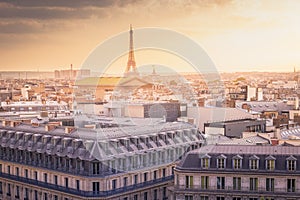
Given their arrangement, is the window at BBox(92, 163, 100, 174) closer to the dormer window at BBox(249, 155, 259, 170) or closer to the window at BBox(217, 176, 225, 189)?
the window at BBox(217, 176, 225, 189)

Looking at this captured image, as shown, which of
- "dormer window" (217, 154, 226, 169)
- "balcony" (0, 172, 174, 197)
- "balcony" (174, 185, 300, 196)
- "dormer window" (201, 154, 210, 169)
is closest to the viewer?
"balcony" (174, 185, 300, 196)

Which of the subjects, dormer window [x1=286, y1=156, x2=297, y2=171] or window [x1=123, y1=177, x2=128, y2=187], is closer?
dormer window [x1=286, y1=156, x2=297, y2=171]

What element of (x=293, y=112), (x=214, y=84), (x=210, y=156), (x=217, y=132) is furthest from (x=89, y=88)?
(x=210, y=156)

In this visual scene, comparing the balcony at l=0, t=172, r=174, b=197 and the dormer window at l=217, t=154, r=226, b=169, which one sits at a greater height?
the dormer window at l=217, t=154, r=226, b=169

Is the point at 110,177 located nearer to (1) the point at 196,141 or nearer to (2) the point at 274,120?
(1) the point at 196,141

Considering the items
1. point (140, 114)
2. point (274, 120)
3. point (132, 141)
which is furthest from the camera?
point (274, 120)

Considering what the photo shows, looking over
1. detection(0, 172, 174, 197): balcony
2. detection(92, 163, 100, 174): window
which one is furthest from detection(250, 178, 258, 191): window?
detection(92, 163, 100, 174): window
